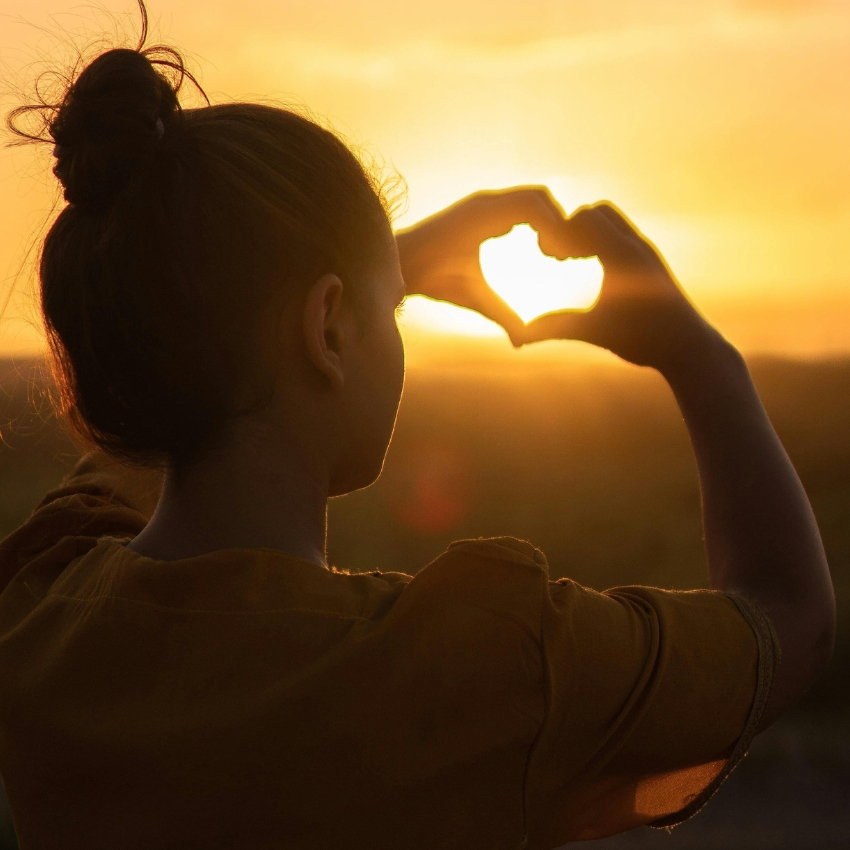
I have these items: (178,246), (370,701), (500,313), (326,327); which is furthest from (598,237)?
(370,701)

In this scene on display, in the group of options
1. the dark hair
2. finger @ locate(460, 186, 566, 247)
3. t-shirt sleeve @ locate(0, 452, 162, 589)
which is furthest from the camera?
finger @ locate(460, 186, 566, 247)

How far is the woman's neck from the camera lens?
3.33 ft

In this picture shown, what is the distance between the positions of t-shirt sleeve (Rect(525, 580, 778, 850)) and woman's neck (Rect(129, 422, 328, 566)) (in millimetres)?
294

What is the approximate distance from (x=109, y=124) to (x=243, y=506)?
440 mm

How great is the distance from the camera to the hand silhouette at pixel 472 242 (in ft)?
4.33

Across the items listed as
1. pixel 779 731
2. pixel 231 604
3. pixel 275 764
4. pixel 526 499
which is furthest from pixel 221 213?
pixel 526 499

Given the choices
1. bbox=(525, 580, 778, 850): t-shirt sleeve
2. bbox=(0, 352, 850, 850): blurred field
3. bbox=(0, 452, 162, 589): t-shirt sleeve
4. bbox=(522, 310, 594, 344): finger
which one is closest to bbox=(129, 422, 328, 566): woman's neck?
bbox=(0, 452, 162, 589): t-shirt sleeve

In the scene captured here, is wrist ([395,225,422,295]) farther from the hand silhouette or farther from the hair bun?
Answer: the hair bun

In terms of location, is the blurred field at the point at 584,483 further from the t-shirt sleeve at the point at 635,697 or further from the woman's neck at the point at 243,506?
the woman's neck at the point at 243,506

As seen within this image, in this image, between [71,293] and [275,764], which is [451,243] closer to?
[71,293]

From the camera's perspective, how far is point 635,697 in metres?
0.91

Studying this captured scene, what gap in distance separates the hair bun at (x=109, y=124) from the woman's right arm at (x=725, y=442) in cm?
55

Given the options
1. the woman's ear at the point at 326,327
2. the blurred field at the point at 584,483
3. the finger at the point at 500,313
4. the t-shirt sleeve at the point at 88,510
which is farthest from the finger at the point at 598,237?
the blurred field at the point at 584,483

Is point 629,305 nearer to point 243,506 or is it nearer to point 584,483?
point 243,506
